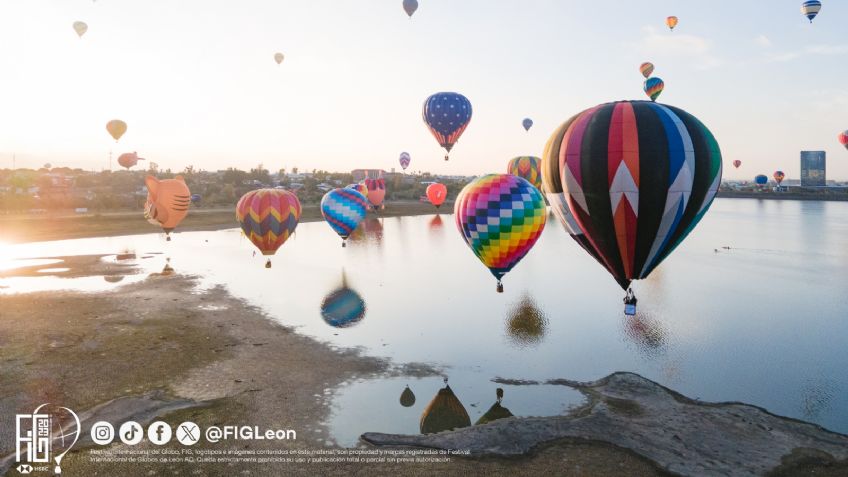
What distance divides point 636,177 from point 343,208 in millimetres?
23673

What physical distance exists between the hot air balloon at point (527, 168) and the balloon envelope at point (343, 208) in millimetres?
26201

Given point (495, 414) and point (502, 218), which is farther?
point (502, 218)

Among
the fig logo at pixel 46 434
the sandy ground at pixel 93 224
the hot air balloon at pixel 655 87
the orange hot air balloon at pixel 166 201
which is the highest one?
the hot air balloon at pixel 655 87

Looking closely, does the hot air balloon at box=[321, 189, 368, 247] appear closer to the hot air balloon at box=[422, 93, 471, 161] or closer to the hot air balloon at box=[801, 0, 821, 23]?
the hot air balloon at box=[422, 93, 471, 161]

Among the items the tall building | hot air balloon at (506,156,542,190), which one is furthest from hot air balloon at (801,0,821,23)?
the tall building

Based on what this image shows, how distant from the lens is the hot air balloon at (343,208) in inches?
1356

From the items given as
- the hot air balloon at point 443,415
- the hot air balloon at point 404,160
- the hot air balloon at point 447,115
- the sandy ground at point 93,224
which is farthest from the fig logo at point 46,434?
the hot air balloon at point 404,160

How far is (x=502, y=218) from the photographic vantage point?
19234 mm

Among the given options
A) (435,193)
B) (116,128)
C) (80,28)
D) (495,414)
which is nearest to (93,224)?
(116,128)

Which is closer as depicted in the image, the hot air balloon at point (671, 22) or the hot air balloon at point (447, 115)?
the hot air balloon at point (447, 115)

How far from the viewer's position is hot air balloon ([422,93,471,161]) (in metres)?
39.3

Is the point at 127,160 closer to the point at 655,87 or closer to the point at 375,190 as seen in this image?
the point at 375,190

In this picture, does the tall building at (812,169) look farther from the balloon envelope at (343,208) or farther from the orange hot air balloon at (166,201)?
the orange hot air balloon at (166,201)

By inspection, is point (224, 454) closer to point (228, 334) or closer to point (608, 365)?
point (228, 334)
